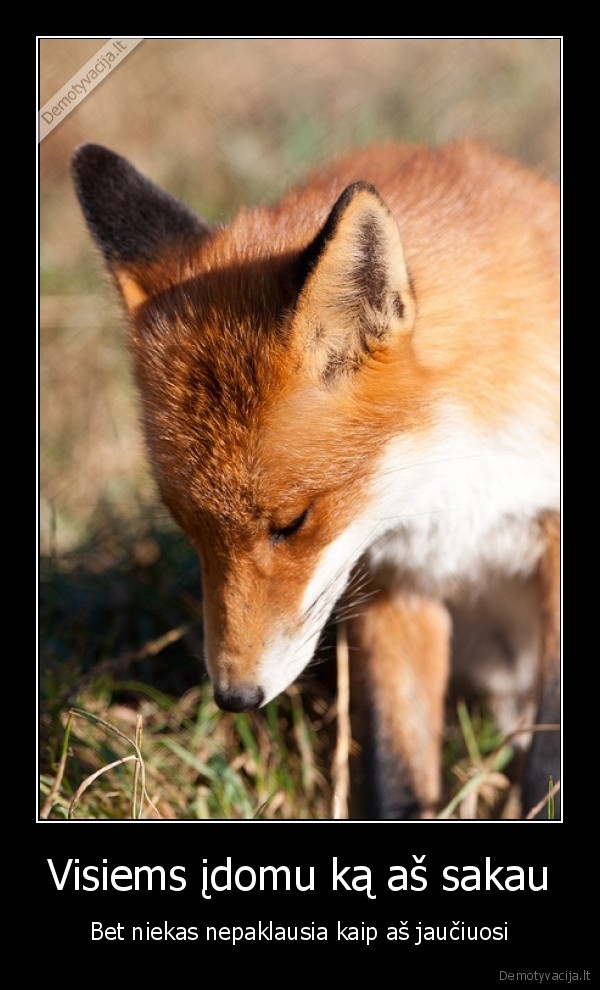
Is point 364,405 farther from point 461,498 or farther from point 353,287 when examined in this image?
point 461,498

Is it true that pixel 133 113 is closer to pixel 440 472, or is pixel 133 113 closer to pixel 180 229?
pixel 180 229

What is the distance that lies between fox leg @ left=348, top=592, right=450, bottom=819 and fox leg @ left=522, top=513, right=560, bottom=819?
1.53 ft

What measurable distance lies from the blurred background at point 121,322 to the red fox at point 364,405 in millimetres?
467

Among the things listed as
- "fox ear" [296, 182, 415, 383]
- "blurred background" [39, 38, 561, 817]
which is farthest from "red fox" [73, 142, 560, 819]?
"blurred background" [39, 38, 561, 817]

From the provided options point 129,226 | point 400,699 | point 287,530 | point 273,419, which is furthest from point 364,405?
point 400,699

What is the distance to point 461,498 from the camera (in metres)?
3.29

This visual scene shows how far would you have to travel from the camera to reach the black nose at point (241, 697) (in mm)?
3039

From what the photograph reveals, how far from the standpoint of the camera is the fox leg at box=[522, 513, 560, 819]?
3.41 metres

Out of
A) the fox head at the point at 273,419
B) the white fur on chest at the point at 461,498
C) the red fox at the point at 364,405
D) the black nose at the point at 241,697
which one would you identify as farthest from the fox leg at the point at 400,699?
the black nose at the point at 241,697

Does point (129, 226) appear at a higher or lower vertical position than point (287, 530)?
higher

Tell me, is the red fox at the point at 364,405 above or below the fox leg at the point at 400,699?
above

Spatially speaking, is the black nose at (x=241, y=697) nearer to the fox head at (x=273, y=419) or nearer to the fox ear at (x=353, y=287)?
the fox head at (x=273, y=419)

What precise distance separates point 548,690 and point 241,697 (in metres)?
1.12

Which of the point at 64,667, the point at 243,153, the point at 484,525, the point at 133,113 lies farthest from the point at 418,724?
the point at 133,113
